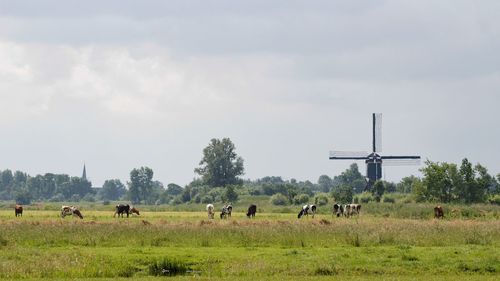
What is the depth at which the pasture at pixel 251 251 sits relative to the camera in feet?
101

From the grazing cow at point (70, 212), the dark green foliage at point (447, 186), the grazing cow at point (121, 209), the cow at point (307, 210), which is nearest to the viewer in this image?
the grazing cow at point (70, 212)

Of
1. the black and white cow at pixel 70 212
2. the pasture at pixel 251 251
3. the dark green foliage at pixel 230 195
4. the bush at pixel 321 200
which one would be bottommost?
the pasture at pixel 251 251

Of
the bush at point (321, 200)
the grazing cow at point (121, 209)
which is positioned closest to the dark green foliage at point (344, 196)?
the bush at point (321, 200)

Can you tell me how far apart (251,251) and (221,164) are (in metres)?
160

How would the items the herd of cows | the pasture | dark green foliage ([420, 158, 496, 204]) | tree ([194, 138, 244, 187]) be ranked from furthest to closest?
tree ([194, 138, 244, 187])
dark green foliage ([420, 158, 496, 204])
the herd of cows
the pasture

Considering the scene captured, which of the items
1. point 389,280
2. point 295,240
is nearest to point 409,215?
point 295,240

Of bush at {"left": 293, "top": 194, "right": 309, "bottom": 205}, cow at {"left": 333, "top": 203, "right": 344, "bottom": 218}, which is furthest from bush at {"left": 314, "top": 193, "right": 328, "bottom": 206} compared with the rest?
cow at {"left": 333, "top": 203, "right": 344, "bottom": 218}

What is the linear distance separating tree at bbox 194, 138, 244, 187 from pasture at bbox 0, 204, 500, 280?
148187mm

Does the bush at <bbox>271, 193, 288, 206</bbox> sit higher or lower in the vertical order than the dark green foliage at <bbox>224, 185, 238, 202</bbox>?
lower

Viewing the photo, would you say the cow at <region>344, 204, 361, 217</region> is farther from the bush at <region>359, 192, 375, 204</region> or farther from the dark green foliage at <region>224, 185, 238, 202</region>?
the dark green foliage at <region>224, 185, 238, 202</region>

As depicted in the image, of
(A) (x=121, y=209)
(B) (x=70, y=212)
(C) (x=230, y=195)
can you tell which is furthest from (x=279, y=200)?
(B) (x=70, y=212)

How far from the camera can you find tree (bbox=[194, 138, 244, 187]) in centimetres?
19550

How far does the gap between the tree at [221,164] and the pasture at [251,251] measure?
148187 millimetres

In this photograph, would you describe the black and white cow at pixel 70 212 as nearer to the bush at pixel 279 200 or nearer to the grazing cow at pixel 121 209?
the grazing cow at pixel 121 209
